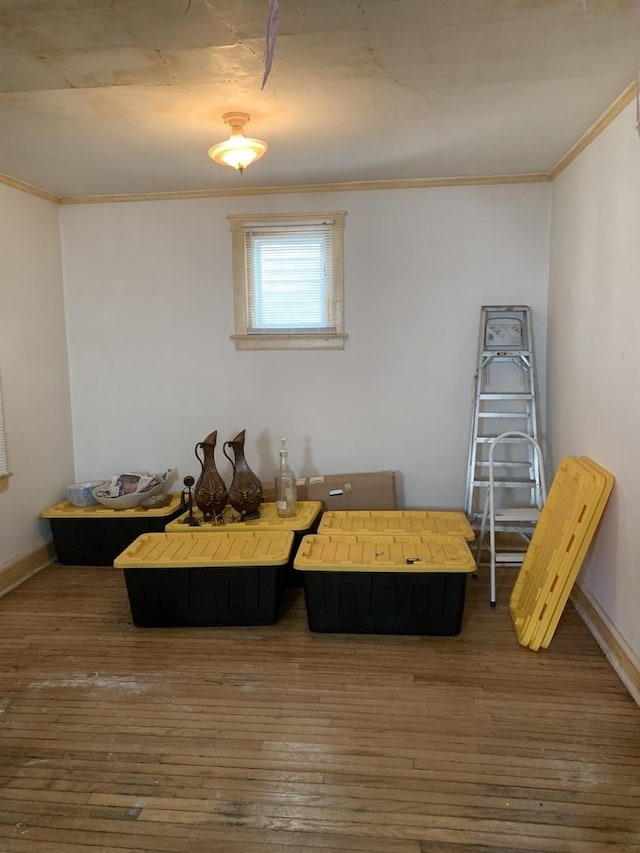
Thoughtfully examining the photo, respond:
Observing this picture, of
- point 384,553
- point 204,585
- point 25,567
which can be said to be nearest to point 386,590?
A: point 384,553

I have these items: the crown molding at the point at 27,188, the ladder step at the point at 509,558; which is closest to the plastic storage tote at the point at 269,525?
the ladder step at the point at 509,558

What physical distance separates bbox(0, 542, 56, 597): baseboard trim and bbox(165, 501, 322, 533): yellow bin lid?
1.05m

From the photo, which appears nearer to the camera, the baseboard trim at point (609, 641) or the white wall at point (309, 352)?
the baseboard trim at point (609, 641)

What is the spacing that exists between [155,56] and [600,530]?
278 centimetres

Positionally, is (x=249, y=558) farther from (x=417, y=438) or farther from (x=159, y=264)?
(x=159, y=264)

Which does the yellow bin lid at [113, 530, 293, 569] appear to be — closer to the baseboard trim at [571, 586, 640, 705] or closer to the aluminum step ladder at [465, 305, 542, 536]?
the aluminum step ladder at [465, 305, 542, 536]

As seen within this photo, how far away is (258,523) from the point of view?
344cm

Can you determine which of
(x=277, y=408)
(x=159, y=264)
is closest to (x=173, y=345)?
(x=159, y=264)

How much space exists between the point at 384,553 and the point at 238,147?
6.99ft

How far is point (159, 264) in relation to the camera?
4062 mm

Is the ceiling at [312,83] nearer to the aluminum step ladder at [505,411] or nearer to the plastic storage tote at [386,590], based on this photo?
the aluminum step ladder at [505,411]

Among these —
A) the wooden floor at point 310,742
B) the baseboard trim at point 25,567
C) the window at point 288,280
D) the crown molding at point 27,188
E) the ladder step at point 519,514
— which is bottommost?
the wooden floor at point 310,742

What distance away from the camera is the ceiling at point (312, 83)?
1.81 metres

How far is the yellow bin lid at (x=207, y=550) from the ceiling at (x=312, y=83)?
6.96 feet
